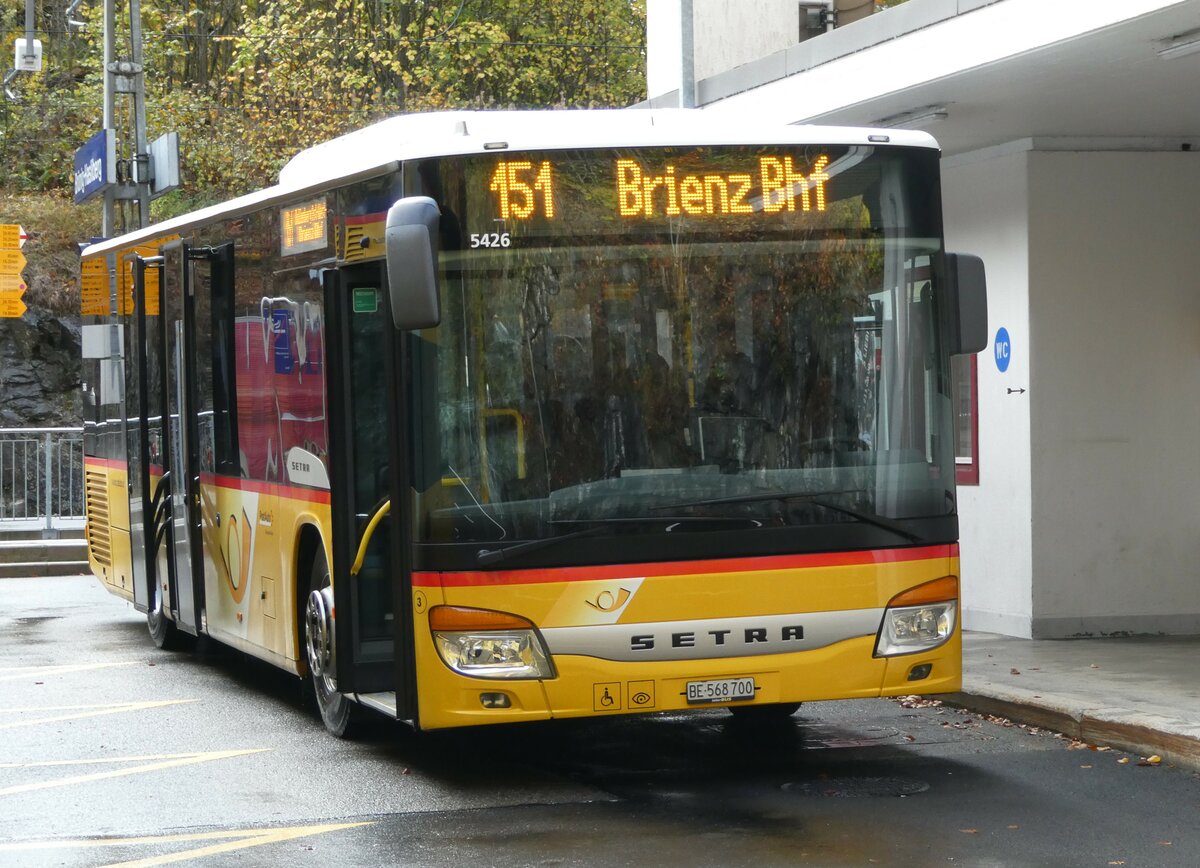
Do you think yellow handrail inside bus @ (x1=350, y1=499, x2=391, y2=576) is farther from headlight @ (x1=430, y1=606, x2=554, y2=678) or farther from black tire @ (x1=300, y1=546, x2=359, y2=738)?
headlight @ (x1=430, y1=606, x2=554, y2=678)

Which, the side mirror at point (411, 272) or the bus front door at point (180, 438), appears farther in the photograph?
the bus front door at point (180, 438)

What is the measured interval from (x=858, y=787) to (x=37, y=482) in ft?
53.9

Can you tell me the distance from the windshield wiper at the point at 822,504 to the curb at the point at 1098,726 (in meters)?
1.68

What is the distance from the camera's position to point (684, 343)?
800 centimetres

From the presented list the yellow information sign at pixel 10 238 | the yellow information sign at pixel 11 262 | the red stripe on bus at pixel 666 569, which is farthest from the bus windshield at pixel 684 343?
the yellow information sign at pixel 11 262

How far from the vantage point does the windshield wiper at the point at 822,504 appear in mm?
7969

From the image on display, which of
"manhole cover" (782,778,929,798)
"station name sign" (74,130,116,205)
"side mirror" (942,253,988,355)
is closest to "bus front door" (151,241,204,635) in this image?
"manhole cover" (782,778,929,798)

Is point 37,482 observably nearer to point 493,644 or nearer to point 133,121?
point 133,121

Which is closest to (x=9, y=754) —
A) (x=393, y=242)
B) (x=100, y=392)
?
(x=393, y=242)

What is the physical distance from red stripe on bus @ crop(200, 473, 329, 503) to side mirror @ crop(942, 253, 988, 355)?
315 cm

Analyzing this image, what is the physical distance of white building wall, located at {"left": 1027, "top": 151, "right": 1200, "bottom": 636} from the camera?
13.2m

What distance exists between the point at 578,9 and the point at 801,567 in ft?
120

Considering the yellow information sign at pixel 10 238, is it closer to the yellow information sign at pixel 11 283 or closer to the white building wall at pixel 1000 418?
the yellow information sign at pixel 11 283

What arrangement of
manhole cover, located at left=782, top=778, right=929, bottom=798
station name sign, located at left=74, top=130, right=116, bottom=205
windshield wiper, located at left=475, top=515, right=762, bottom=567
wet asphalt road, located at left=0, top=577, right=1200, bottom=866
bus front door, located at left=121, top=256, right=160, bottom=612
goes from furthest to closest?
1. station name sign, located at left=74, top=130, right=116, bottom=205
2. bus front door, located at left=121, top=256, right=160, bottom=612
3. manhole cover, located at left=782, top=778, right=929, bottom=798
4. windshield wiper, located at left=475, top=515, right=762, bottom=567
5. wet asphalt road, located at left=0, top=577, right=1200, bottom=866
